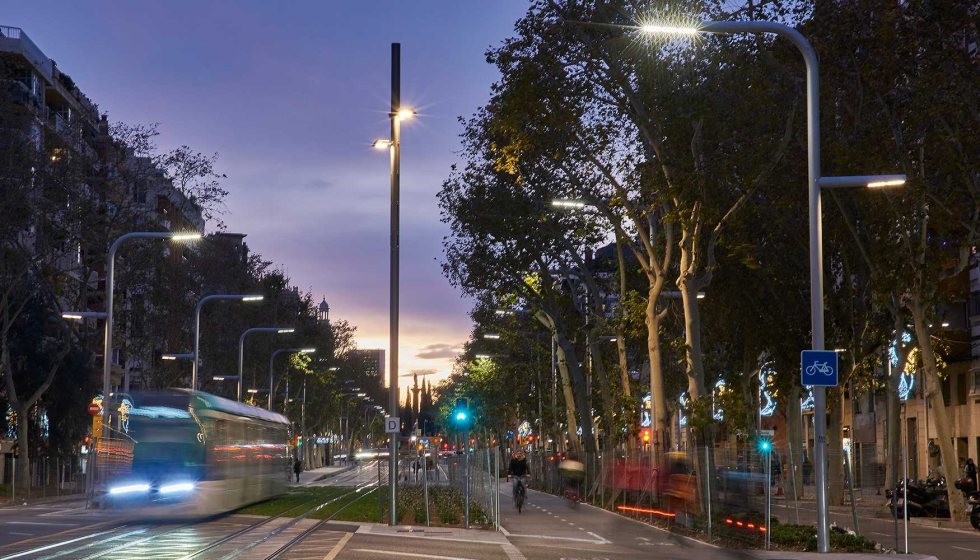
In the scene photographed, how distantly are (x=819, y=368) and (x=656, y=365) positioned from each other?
14.6m

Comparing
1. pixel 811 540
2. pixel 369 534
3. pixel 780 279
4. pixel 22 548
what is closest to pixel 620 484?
pixel 780 279

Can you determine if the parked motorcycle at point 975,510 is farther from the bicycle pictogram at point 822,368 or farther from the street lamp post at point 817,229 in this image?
the bicycle pictogram at point 822,368

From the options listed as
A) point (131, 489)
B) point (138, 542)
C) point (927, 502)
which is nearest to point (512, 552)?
point (138, 542)

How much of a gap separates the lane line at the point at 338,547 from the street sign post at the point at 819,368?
770 centimetres

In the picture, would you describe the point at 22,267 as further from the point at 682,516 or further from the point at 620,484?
the point at 682,516

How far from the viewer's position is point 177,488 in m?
32.2

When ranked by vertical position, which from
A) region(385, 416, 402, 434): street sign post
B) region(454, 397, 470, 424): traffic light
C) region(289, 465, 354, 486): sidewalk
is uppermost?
region(454, 397, 470, 424): traffic light

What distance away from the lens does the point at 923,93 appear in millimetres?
31188

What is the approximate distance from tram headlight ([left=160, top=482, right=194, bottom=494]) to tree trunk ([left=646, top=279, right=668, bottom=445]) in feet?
38.0

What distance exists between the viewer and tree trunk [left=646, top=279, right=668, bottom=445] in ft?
112

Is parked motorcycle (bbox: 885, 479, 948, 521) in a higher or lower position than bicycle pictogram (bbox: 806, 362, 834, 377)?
lower

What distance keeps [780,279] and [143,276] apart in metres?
26.7

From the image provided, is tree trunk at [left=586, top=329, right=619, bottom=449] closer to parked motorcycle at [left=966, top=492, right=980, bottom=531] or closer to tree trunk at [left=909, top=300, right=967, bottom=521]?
Answer: tree trunk at [left=909, top=300, right=967, bottom=521]

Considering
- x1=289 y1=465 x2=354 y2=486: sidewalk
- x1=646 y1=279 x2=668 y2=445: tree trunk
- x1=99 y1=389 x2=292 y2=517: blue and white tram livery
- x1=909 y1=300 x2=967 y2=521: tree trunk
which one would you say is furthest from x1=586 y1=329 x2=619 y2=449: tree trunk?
x1=289 y1=465 x2=354 y2=486: sidewalk
